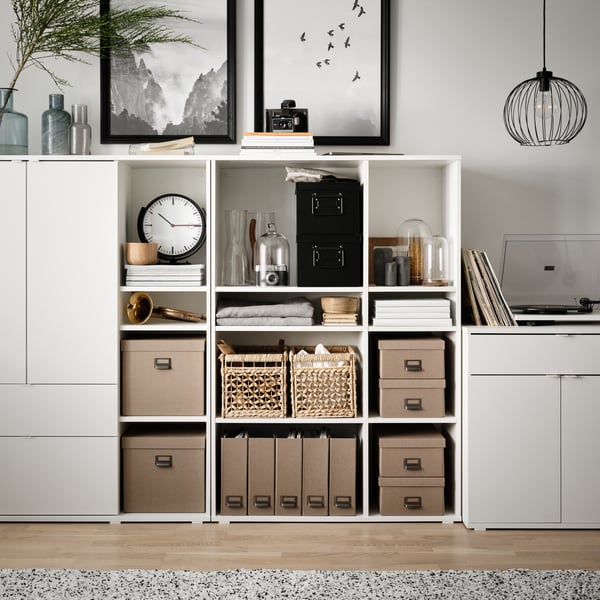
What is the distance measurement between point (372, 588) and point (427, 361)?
0.99 m

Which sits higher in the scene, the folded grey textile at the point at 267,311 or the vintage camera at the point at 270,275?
the vintage camera at the point at 270,275

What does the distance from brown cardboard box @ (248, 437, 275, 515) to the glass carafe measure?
706mm

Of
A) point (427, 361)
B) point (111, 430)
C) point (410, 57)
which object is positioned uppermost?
point (410, 57)

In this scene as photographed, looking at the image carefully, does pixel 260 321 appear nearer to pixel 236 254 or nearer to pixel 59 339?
pixel 236 254

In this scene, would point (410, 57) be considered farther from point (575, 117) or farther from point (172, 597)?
point (172, 597)

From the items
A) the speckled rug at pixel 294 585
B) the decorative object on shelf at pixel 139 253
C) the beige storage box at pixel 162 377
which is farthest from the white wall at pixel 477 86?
the speckled rug at pixel 294 585

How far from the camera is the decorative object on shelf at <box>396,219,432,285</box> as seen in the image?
312 cm

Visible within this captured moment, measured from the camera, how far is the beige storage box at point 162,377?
3018 millimetres

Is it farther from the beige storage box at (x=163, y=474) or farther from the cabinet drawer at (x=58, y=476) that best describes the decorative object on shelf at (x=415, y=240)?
the cabinet drawer at (x=58, y=476)

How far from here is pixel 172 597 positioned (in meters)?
2.33

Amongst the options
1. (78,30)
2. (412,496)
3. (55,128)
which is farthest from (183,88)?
(412,496)

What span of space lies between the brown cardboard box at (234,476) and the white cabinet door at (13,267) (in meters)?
0.91

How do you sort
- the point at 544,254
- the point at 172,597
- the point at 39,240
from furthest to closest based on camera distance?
the point at 544,254, the point at 39,240, the point at 172,597

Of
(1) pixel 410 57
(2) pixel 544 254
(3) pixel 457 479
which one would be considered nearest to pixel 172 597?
(3) pixel 457 479
